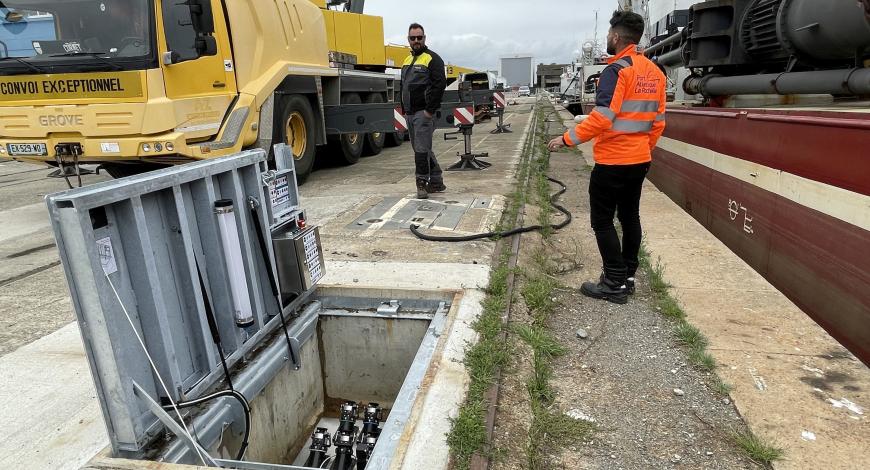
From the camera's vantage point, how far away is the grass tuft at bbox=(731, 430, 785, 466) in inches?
89.8

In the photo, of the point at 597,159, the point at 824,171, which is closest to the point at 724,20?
the point at 824,171

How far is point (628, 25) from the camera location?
357 cm

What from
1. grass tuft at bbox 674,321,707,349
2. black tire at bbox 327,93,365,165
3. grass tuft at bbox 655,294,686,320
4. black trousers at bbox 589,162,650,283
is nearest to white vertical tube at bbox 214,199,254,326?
black trousers at bbox 589,162,650,283

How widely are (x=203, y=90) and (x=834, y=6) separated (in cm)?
601

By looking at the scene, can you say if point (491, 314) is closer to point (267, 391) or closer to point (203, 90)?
point (267, 391)

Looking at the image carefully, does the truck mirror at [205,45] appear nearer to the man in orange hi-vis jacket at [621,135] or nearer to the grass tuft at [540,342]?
the man in orange hi-vis jacket at [621,135]

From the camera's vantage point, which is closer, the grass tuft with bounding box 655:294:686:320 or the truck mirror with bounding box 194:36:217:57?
the grass tuft with bounding box 655:294:686:320

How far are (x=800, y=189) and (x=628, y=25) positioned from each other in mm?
1754

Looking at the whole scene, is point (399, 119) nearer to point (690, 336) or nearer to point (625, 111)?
point (625, 111)

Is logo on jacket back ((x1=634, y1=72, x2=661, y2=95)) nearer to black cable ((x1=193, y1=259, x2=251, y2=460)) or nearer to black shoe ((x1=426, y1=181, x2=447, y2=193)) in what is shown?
black cable ((x1=193, y1=259, x2=251, y2=460))

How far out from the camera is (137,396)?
2.29 metres

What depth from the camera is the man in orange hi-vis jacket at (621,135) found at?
350 centimetres

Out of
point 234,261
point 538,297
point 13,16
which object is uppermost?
point 13,16

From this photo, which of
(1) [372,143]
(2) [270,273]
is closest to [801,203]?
(2) [270,273]
